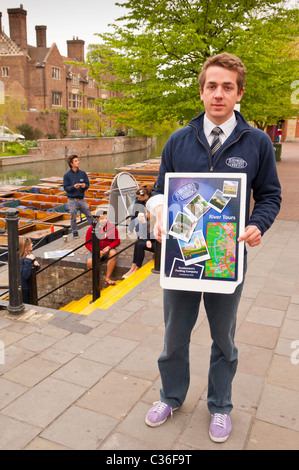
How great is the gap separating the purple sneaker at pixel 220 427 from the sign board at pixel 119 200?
715 centimetres

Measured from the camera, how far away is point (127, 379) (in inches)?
123

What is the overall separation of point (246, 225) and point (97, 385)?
165 cm

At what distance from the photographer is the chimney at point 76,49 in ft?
220

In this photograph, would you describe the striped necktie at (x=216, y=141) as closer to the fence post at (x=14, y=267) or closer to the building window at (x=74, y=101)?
the fence post at (x=14, y=267)

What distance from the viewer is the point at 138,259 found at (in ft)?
23.6

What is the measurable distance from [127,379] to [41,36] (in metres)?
61.8

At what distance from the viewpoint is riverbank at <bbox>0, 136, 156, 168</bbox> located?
134ft

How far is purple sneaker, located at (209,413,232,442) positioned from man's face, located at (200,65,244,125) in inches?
70.0

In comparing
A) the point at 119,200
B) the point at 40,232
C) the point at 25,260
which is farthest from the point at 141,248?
the point at 40,232

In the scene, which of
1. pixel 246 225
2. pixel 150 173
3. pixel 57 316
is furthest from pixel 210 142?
pixel 150 173

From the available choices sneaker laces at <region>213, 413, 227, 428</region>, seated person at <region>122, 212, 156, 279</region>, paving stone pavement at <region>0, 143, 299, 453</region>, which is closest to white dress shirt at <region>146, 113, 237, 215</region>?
sneaker laces at <region>213, 413, 227, 428</region>

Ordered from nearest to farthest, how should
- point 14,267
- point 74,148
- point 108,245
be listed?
point 14,267
point 108,245
point 74,148

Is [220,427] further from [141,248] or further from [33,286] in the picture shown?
[141,248]

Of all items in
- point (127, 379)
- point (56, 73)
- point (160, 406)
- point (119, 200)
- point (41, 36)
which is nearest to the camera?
point (160, 406)
